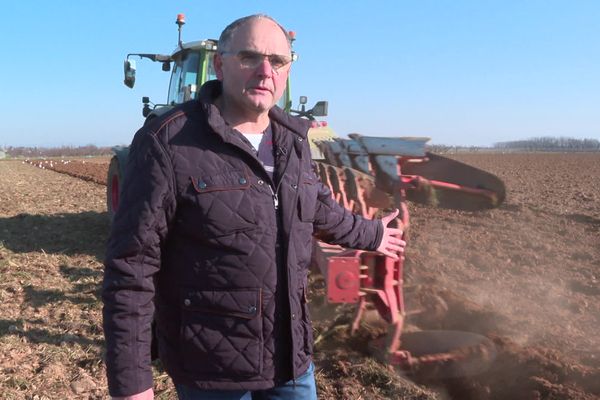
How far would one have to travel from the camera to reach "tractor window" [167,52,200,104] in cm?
617

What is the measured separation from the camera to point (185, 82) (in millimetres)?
6609

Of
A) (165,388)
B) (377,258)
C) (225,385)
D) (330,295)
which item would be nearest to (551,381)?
(377,258)

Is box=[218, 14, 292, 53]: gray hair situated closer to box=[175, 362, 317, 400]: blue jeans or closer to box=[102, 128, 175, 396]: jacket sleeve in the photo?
box=[102, 128, 175, 396]: jacket sleeve

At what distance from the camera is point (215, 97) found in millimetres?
1595

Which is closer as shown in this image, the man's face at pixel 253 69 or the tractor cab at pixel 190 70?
the man's face at pixel 253 69

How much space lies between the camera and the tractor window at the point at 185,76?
6168 millimetres

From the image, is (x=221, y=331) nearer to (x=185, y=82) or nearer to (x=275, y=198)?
(x=275, y=198)

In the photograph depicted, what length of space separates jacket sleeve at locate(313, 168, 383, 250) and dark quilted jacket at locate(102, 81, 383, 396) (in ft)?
0.96

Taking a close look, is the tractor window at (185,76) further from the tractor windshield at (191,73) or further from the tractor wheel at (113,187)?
the tractor wheel at (113,187)

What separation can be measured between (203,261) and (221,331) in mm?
194

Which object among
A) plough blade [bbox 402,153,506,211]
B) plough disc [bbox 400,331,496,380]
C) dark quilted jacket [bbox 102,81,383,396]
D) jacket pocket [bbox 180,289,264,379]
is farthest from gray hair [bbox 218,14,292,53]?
plough disc [bbox 400,331,496,380]

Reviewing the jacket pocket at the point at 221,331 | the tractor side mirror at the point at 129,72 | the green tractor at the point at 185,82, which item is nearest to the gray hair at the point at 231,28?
the jacket pocket at the point at 221,331

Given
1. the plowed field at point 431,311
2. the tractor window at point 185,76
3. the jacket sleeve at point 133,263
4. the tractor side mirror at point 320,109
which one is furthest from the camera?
the tractor side mirror at point 320,109

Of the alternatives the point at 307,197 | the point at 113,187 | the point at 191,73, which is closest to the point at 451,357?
the point at 307,197
